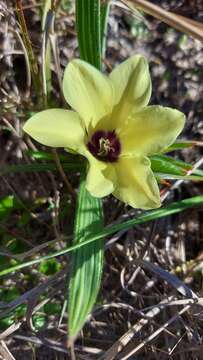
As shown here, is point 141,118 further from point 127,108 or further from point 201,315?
point 201,315

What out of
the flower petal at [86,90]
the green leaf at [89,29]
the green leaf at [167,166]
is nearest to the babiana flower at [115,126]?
the flower petal at [86,90]

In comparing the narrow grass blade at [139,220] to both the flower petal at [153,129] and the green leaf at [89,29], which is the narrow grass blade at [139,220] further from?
the green leaf at [89,29]

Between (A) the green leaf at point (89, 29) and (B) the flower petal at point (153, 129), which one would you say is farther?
(A) the green leaf at point (89, 29)

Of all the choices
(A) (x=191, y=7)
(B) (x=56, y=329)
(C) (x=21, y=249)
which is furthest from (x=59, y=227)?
(A) (x=191, y=7)

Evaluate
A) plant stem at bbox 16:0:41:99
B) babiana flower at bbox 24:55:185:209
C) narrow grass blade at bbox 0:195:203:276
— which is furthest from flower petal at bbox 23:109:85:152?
plant stem at bbox 16:0:41:99

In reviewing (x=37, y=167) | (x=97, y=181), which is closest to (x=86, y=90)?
(x=97, y=181)

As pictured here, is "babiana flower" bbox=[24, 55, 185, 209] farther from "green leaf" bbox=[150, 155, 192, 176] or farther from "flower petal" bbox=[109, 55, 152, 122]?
"green leaf" bbox=[150, 155, 192, 176]
